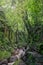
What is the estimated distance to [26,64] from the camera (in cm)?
789

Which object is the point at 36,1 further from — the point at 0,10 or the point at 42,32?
the point at 42,32

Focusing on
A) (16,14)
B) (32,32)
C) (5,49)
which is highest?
(16,14)

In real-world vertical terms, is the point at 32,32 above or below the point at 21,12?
below

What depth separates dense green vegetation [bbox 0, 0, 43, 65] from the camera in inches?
364

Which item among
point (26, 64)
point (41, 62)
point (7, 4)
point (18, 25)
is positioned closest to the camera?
point (41, 62)

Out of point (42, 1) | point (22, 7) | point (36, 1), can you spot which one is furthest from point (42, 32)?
point (22, 7)

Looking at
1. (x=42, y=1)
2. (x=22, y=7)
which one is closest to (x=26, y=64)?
(x=42, y=1)

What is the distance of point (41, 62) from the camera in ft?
23.8

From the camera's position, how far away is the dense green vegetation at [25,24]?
925cm

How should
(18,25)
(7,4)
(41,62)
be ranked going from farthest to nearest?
(18,25) < (7,4) < (41,62)

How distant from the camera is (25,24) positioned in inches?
448

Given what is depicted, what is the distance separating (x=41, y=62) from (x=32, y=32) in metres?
2.84

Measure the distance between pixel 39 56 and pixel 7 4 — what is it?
10.3m

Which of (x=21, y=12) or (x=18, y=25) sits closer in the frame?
(x=21, y=12)
